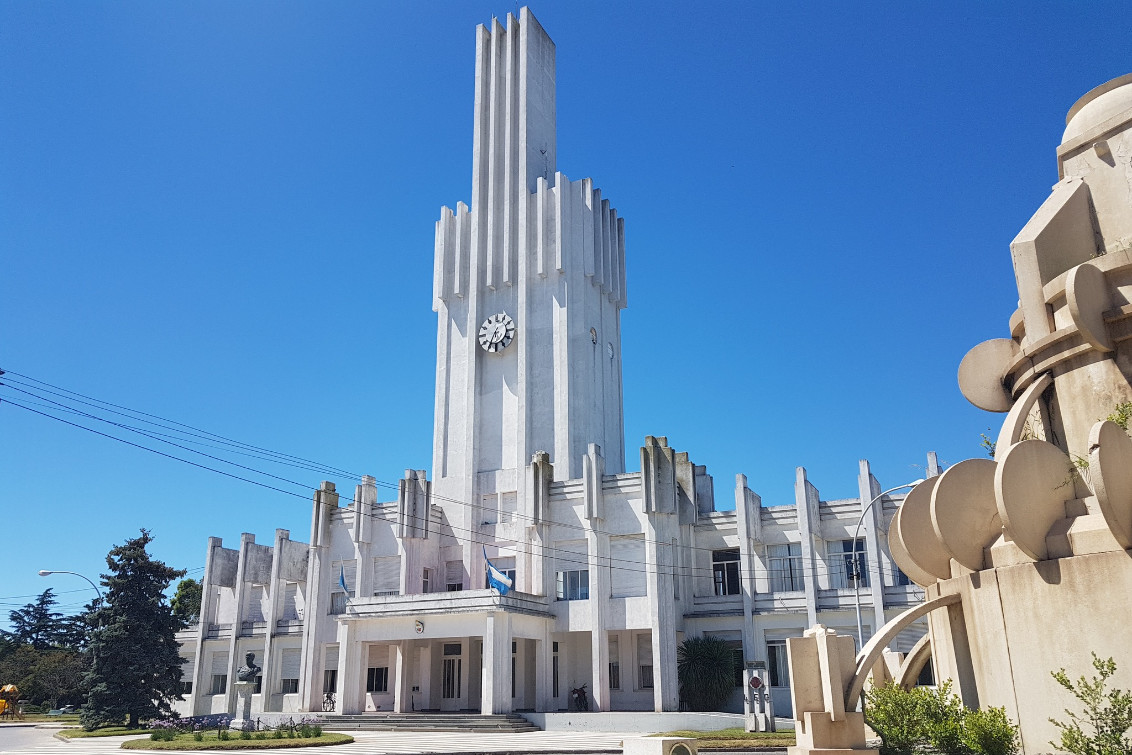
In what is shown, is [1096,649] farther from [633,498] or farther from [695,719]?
[633,498]

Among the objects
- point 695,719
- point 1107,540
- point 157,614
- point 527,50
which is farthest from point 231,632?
point 1107,540

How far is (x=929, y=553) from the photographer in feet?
41.5

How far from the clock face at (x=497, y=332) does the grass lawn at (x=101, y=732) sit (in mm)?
23210

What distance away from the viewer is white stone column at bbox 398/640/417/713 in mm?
38719

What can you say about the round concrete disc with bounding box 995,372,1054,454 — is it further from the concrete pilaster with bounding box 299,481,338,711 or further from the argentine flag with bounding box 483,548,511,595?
the concrete pilaster with bounding box 299,481,338,711

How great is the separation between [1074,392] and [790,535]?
27.7 meters

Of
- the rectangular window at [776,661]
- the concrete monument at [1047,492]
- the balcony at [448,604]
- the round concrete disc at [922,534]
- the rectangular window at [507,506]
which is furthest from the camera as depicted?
the rectangular window at [507,506]

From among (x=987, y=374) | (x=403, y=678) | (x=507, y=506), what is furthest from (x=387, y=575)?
(x=987, y=374)

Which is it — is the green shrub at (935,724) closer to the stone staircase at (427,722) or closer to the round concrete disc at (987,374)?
the round concrete disc at (987,374)

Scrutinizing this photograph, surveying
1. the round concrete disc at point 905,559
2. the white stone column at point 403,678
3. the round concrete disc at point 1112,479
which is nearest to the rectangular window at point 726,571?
the white stone column at point 403,678

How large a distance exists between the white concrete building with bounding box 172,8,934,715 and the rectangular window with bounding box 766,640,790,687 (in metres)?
0.12

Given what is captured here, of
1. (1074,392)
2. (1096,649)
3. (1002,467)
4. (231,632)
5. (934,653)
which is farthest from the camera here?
(231,632)

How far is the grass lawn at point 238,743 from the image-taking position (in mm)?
25828

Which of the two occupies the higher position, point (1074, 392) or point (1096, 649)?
point (1074, 392)
